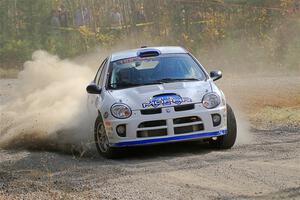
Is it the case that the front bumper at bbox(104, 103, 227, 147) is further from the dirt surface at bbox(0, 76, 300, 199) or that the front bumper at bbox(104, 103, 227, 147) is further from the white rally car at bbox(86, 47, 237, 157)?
the dirt surface at bbox(0, 76, 300, 199)

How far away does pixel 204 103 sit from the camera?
394 inches

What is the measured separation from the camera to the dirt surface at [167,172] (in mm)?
7320

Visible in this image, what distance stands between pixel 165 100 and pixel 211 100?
0.71m

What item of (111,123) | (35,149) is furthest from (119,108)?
(35,149)

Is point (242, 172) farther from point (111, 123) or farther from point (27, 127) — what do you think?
point (27, 127)

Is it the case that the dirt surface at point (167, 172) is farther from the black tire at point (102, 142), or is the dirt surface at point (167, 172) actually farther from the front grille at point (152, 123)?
the front grille at point (152, 123)

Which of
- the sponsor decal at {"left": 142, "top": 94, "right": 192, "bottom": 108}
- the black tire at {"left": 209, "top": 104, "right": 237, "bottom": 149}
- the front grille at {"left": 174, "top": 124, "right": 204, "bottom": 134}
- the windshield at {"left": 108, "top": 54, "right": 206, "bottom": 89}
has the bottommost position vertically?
the black tire at {"left": 209, "top": 104, "right": 237, "bottom": 149}

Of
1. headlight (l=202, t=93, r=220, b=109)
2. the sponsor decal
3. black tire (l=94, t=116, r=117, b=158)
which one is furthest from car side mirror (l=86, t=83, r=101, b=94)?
headlight (l=202, t=93, r=220, b=109)

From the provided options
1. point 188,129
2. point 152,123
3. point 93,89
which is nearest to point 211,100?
point 188,129

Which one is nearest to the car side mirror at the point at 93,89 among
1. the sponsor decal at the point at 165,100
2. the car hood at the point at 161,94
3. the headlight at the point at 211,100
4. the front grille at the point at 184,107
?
the car hood at the point at 161,94

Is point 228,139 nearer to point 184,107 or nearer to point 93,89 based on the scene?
point 184,107

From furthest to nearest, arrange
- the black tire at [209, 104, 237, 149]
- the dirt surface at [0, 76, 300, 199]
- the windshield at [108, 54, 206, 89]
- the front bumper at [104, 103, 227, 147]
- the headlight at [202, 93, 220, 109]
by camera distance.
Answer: the windshield at [108, 54, 206, 89]
the black tire at [209, 104, 237, 149]
the headlight at [202, 93, 220, 109]
the front bumper at [104, 103, 227, 147]
the dirt surface at [0, 76, 300, 199]

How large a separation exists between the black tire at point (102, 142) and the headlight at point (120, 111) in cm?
41

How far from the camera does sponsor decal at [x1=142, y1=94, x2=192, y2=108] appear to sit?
32.2ft
